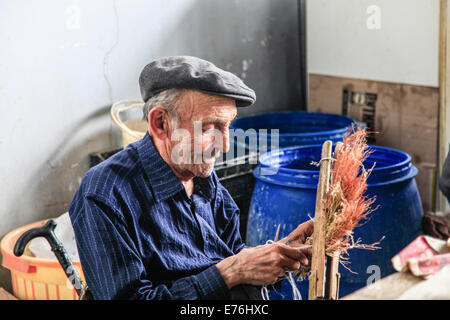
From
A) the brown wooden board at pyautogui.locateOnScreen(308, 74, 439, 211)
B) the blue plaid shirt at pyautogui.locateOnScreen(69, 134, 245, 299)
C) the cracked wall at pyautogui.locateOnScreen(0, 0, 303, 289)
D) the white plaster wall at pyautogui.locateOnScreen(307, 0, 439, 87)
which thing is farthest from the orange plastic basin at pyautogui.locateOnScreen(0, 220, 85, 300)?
the white plaster wall at pyautogui.locateOnScreen(307, 0, 439, 87)

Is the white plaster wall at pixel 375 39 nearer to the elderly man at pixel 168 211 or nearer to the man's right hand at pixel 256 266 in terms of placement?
the elderly man at pixel 168 211

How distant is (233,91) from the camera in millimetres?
1441

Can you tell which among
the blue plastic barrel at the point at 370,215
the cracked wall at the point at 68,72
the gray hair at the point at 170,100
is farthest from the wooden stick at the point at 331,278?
the cracked wall at the point at 68,72

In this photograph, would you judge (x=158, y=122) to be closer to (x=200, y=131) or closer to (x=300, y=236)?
(x=200, y=131)

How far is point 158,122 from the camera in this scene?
1.47 metres

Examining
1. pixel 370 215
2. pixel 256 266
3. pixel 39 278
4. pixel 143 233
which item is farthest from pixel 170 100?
pixel 39 278

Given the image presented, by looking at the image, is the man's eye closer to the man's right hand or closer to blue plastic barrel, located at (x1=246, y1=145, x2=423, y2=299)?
the man's right hand

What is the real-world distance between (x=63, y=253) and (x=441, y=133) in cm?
232

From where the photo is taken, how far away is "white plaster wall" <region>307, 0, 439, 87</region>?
3.31m

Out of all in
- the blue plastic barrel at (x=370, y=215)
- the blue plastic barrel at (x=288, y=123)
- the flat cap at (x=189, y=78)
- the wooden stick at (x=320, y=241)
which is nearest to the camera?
the wooden stick at (x=320, y=241)

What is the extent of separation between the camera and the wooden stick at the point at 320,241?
51.1 inches

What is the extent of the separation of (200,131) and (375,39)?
2.42 m

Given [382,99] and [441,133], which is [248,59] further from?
[441,133]

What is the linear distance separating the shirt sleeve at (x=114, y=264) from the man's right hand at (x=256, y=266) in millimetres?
29
